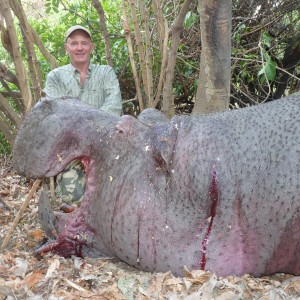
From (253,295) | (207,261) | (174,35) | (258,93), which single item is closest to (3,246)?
(207,261)

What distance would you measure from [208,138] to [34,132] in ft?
2.39

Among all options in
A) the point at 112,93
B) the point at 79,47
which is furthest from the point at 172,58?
the point at 79,47

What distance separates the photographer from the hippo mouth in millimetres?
2113

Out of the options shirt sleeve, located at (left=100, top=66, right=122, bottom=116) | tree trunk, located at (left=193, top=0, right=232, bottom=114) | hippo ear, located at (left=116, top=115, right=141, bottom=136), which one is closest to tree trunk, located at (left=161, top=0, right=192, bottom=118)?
tree trunk, located at (left=193, top=0, right=232, bottom=114)

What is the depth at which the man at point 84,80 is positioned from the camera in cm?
375

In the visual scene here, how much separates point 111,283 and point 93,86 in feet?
7.17

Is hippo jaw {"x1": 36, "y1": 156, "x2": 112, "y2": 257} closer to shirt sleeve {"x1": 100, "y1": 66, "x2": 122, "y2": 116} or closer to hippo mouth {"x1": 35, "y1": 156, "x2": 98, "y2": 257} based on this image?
hippo mouth {"x1": 35, "y1": 156, "x2": 98, "y2": 257}

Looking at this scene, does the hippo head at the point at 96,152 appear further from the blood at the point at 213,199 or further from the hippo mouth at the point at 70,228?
the blood at the point at 213,199

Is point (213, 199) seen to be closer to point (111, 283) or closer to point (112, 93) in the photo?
point (111, 283)

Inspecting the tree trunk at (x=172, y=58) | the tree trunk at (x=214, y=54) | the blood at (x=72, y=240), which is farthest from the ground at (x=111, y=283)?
the tree trunk at (x=172, y=58)

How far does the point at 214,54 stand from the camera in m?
2.56

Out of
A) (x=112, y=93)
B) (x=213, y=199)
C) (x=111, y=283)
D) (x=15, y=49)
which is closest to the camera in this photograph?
(x=213, y=199)

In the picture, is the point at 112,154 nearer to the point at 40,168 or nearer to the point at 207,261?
the point at 40,168

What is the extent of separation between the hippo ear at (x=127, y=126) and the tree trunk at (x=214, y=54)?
73 cm
